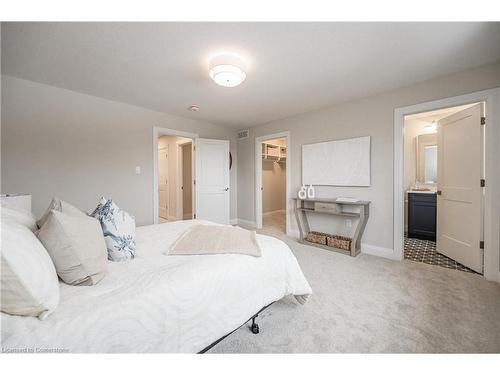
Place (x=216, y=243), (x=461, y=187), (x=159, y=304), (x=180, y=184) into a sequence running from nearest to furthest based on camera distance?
(x=159, y=304) < (x=216, y=243) < (x=461, y=187) < (x=180, y=184)

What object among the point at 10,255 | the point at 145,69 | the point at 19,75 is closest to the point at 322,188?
the point at 145,69

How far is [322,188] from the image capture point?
11.8ft

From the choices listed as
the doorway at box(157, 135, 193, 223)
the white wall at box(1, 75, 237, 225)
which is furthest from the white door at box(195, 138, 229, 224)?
the doorway at box(157, 135, 193, 223)

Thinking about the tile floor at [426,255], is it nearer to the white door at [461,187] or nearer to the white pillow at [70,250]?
the white door at [461,187]

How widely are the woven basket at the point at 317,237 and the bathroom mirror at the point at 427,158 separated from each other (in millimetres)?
2522

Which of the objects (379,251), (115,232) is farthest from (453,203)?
(115,232)

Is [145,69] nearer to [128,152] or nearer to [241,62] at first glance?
[241,62]

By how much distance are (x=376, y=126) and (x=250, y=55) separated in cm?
214

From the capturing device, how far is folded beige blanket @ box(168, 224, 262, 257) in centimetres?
141

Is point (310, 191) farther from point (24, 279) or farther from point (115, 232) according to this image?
point (24, 279)

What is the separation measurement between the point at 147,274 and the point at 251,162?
150 inches

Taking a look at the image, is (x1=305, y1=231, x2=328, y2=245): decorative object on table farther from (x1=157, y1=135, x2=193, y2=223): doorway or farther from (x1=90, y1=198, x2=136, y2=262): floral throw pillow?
(x1=157, y1=135, x2=193, y2=223): doorway

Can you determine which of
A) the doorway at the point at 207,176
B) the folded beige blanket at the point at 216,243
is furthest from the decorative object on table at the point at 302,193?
the folded beige blanket at the point at 216,243

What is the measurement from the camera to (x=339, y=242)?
3090 mm
